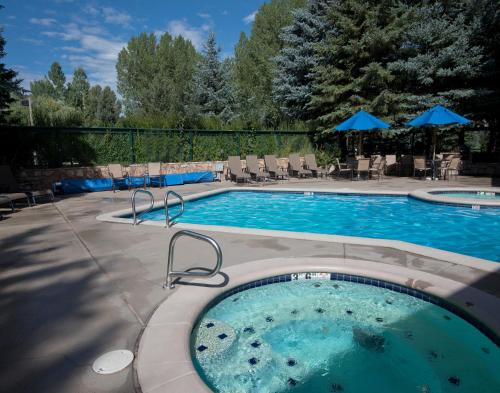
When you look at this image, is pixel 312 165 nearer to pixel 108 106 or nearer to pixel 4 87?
pixel 4 87

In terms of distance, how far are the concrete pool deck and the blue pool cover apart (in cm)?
491

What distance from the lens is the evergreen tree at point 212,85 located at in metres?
25.4

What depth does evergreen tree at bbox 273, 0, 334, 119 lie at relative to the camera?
753 inches

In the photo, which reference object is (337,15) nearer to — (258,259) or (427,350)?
(258,259)

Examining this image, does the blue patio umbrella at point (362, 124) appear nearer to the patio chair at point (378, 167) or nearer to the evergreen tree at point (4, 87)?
the patio chair at point (378, 167)

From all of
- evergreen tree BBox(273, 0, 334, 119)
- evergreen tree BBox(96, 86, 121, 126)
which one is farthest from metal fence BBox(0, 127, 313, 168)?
evergreen tree BBox(96, 86, 121, 126)

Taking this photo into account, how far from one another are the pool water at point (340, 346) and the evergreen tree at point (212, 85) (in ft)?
77.7

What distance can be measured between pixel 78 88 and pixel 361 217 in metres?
59.7

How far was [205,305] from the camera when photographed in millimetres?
3201

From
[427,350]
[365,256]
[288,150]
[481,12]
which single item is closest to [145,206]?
[365,256]

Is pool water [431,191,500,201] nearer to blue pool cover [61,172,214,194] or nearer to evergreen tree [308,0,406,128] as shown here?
evergreen tree [308,0,406,128]

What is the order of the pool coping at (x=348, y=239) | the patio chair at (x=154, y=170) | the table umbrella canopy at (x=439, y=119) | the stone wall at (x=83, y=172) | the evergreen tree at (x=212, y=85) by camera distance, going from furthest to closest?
the evergreen tree at (x=212, y=85) < the patio chair at (x=154, y=170) < the table umbrella canopy at (x=439, y=119) < the stone wall at (x=83, y=172) < the pool coping at (x=348, y=239)

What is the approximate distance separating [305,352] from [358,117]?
471 inches

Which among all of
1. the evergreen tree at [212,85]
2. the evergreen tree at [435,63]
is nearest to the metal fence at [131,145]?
the evergreen tree at [435,63]
